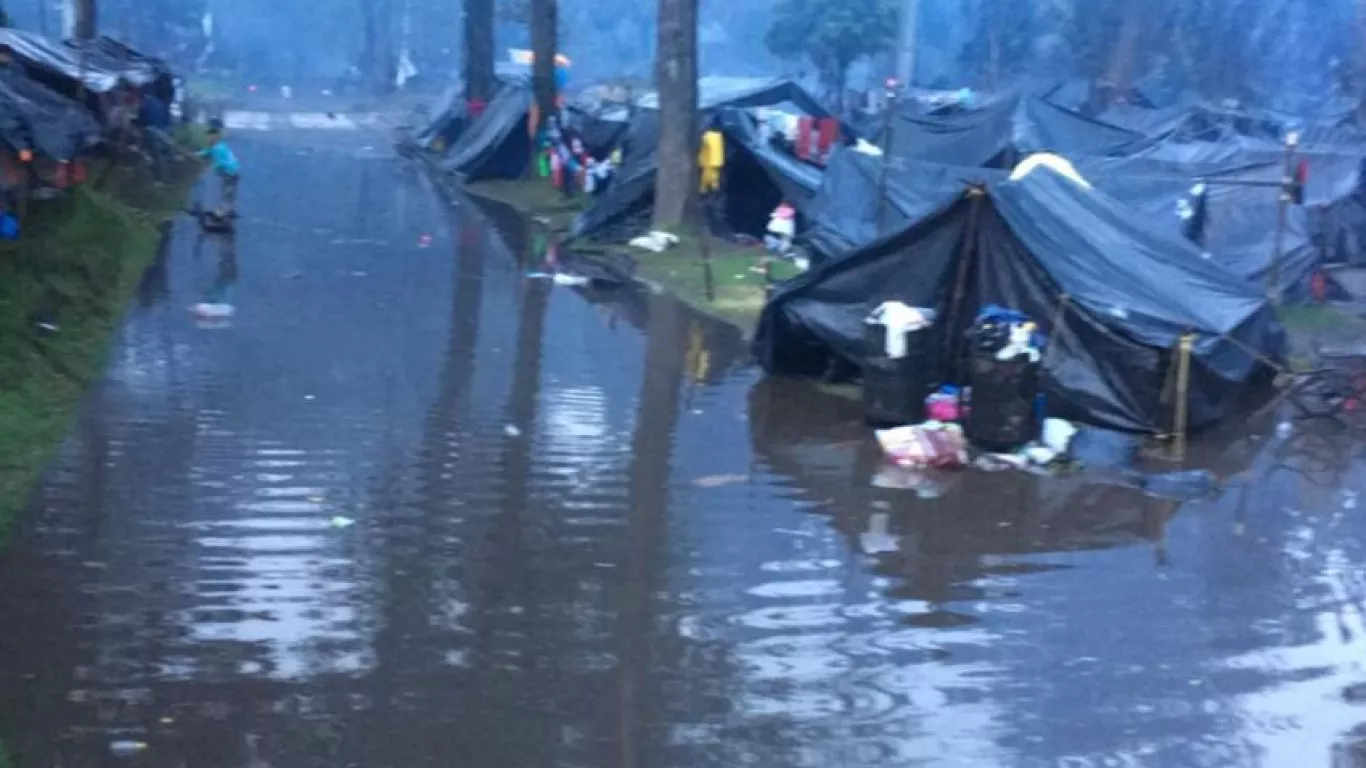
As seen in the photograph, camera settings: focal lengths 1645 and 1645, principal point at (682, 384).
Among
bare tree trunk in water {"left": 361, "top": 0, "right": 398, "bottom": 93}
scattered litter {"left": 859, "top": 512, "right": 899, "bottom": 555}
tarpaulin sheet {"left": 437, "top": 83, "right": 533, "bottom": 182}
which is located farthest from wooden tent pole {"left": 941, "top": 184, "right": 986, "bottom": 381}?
bare tree trunk in water {"left": 361, "top": 0, "right": 398, "bottom": 93}

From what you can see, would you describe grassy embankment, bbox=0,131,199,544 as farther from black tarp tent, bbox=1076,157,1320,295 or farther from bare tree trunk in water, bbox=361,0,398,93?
bare tree trunk in water, bbox=361,0,398,93

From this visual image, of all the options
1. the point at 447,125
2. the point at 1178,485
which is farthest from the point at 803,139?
the point at 447,125

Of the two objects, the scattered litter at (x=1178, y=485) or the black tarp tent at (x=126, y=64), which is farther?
the black tarp tent at (x=126, y=64)

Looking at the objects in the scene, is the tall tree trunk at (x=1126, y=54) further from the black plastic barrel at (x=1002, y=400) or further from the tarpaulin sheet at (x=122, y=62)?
the black plastic barrel at (x=1002, y=400)

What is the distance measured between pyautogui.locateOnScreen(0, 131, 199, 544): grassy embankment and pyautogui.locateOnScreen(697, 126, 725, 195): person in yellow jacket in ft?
23.9

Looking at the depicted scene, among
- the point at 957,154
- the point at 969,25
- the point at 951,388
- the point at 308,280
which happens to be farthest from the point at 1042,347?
the point at 969,25

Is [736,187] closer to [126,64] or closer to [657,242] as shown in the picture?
[657,242]

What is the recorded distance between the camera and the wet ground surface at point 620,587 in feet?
22.2

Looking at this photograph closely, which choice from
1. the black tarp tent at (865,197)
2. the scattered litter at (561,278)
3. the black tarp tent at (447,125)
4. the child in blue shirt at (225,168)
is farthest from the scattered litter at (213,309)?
the black tarp tent at (447,125)

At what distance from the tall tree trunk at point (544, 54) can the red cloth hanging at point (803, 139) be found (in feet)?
27.6

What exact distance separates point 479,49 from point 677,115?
19773 mm

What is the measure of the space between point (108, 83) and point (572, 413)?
11356mm

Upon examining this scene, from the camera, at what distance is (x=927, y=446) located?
1137 cm

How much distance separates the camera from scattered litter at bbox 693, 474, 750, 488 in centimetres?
1072
